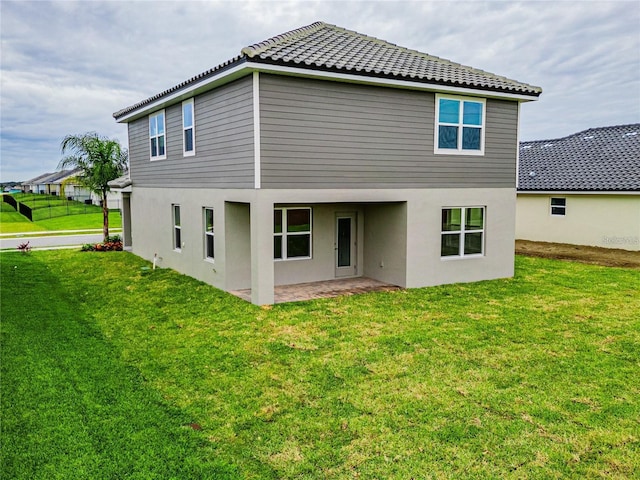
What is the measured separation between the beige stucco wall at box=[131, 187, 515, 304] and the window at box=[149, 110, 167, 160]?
1.69 m

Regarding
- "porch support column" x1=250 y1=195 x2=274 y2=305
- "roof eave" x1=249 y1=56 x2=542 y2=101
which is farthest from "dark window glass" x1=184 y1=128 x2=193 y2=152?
"roof eave" x1=249 y1=56 x2=542 y2=101

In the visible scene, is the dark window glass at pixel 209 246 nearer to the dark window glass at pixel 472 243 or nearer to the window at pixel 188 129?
the window at pixel 188 129

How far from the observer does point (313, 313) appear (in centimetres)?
1020

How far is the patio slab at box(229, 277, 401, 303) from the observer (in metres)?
11.7

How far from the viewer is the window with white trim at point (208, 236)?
43.0 feet

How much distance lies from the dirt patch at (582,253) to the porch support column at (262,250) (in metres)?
12.6

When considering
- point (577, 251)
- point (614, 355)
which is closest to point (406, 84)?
point (614, 355)

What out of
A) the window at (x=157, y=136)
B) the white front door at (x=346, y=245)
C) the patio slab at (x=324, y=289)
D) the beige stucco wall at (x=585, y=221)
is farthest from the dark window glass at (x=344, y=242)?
the beige stucco wall at (x=585, y=221)

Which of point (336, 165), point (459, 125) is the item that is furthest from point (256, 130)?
point (459, 125)

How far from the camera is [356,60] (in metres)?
11.5

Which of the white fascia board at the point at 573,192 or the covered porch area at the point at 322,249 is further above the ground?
the white fascia board at the point at 573,192

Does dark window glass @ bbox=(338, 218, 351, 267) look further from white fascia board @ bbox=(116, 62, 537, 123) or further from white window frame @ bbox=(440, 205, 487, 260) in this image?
white fascia board @ bbox=(116, 62, 537, 123)

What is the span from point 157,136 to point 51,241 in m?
11.9

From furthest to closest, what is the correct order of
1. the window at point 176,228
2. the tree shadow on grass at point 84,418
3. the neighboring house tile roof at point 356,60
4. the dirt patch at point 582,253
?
the dirt patch at point 582,253, the window at point 176,228, the neighboring house tile roof at point 356,60, the tree shadow on grass at point 84,418
